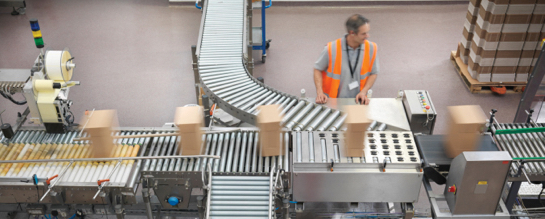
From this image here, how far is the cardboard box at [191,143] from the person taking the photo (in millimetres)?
2818

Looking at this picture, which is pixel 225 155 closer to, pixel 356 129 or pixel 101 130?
pixel 101 130

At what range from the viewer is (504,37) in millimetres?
5602

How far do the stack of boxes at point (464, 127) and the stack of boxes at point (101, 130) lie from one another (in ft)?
6.94

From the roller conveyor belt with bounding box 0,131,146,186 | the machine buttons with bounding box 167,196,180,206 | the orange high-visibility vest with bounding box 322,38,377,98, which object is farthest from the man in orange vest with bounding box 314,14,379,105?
the roller conveyor belt with bounding box 0,131,146,186

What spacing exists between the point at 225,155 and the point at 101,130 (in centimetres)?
81

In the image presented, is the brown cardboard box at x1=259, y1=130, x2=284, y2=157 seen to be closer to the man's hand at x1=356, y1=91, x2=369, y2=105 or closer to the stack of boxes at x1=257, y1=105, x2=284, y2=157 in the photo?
the stack of boxes at x1=257, y1=105, x2=284, y2=157

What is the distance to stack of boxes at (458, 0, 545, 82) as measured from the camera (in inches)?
214

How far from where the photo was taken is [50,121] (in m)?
→ 3.24

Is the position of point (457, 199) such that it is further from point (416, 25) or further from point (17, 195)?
point (416, 25)

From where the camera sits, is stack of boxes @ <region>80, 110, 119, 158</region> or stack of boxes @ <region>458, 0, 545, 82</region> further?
stack of boxes @ <region>458, 0, 545, 82</region>

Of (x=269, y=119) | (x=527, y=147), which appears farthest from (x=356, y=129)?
(x=527, y=147)

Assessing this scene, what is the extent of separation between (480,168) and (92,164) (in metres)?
2.40

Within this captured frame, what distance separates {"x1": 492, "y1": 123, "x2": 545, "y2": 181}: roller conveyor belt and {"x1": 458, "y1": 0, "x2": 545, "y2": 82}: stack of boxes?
259cm

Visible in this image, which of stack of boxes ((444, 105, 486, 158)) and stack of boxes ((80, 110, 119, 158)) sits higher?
stack of boxes ((80, 110, 119, 158))
